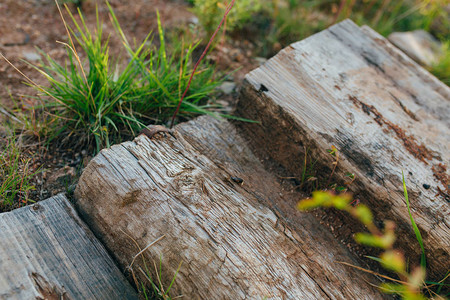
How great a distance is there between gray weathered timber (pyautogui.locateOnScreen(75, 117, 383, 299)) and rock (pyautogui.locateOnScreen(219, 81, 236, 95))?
3.11 ft

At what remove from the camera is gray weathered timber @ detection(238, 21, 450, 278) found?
1.69 m

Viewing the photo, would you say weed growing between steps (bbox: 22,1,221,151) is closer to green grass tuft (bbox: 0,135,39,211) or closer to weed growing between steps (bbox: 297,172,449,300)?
green grass tuft (bbox: 0,135,39,211)

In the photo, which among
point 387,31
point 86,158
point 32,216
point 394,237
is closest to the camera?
point 32,216

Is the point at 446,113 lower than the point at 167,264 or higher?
higher

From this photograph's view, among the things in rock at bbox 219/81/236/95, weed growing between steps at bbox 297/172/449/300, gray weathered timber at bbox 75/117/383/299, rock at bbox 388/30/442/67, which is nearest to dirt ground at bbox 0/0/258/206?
rock at bbox 219/81/236/95

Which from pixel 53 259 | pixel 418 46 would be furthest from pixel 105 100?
pixel 418 46

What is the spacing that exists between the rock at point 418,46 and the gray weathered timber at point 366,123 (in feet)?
4.02

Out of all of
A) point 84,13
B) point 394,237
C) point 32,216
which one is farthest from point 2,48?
point 394,237

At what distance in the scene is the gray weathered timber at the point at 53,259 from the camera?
129cm

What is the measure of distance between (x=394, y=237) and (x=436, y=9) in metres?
3.32

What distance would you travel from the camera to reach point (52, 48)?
2766mm

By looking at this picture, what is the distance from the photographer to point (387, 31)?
3602 mm

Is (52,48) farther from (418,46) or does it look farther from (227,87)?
(418,46)

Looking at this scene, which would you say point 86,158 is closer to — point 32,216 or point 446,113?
point 32,216
